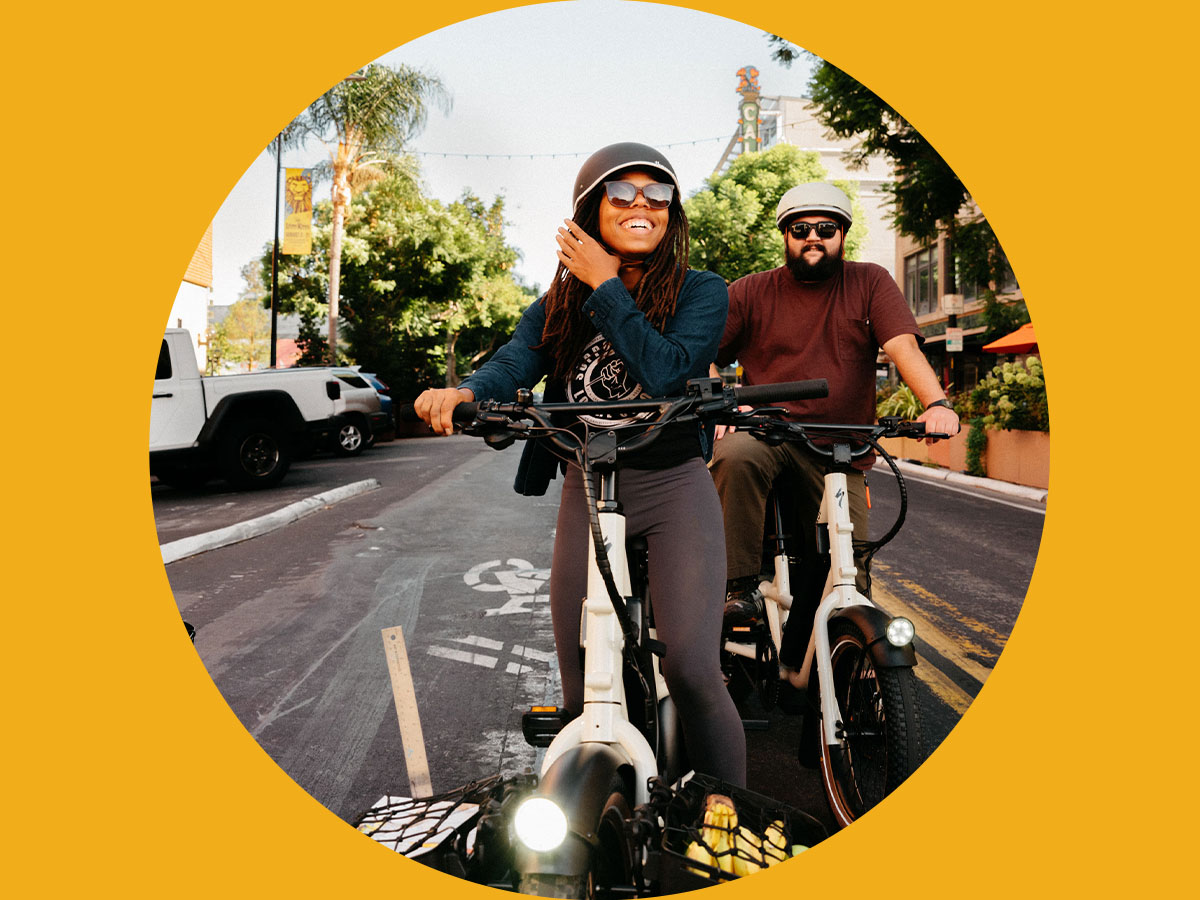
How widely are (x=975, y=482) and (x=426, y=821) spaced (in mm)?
9705

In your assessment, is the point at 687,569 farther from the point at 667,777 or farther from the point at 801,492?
the point at 801,492

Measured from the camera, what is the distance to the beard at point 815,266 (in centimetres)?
295

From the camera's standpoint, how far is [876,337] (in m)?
2.97

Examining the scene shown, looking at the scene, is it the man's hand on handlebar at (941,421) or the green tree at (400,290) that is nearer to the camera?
the man's hand on handlebar at (941,421)

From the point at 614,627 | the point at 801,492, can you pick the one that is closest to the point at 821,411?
the point at 801,492

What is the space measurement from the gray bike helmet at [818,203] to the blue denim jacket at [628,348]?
3.20 ft

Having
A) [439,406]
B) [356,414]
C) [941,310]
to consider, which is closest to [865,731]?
[439,406]

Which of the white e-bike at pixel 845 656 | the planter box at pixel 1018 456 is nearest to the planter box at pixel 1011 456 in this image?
the planter box at pixel 1018 456

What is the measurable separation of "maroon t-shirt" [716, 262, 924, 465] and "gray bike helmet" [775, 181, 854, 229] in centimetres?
20

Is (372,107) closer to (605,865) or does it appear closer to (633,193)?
(633,193)

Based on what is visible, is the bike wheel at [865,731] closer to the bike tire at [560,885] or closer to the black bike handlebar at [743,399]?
the black bike handlebar at [743,399]

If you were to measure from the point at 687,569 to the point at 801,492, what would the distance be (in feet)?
3.79

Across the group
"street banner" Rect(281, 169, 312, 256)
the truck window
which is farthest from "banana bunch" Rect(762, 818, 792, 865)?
"street banner" Rect(281, 169, 312, 256)

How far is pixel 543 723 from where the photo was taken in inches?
89.2
